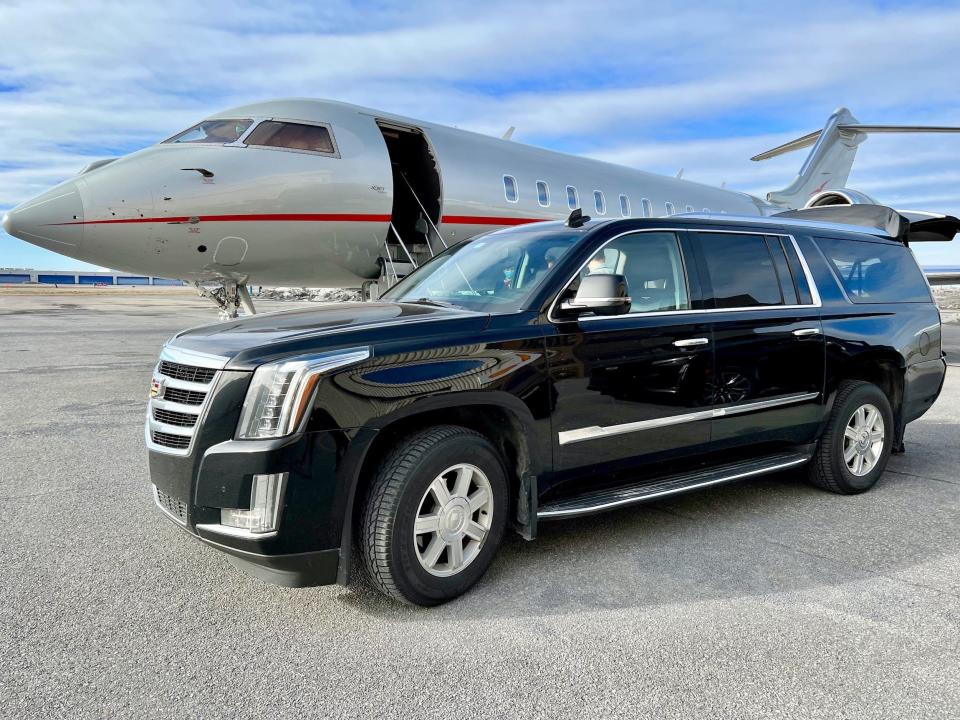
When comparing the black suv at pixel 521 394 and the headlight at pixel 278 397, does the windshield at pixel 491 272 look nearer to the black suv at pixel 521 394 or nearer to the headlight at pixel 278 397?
the black suv at pixel 521 394

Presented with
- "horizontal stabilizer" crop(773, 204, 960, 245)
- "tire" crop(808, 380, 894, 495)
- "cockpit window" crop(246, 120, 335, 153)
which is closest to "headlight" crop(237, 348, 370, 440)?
"tire" crop(808, 380, 894, 495)

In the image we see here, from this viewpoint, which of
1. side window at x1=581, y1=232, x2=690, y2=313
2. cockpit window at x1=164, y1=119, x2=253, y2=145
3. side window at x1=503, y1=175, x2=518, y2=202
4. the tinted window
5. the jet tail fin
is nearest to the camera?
side window at x1=581, y1=232, x2=690, y2=313

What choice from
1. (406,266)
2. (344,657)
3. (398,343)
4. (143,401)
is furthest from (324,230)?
(344,657)

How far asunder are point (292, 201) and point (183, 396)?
22.7 feet

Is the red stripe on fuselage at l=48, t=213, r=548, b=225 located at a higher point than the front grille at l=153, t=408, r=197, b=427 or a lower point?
higher

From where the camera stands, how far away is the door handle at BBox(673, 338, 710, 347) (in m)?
4.28

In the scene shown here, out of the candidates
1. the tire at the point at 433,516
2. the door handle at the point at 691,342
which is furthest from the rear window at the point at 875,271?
the tire at the point at 433,516

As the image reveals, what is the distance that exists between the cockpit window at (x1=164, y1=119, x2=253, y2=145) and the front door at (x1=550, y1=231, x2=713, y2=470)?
7.18 metres

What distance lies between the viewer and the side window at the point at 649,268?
168 inches

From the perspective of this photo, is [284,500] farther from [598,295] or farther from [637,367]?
[637,367]

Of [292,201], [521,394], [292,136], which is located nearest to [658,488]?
[521,394]

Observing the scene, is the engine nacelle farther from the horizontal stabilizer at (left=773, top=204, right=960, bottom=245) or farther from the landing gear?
the landing gear

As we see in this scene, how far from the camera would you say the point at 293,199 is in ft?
32.2

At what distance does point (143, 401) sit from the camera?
8.42 metres
